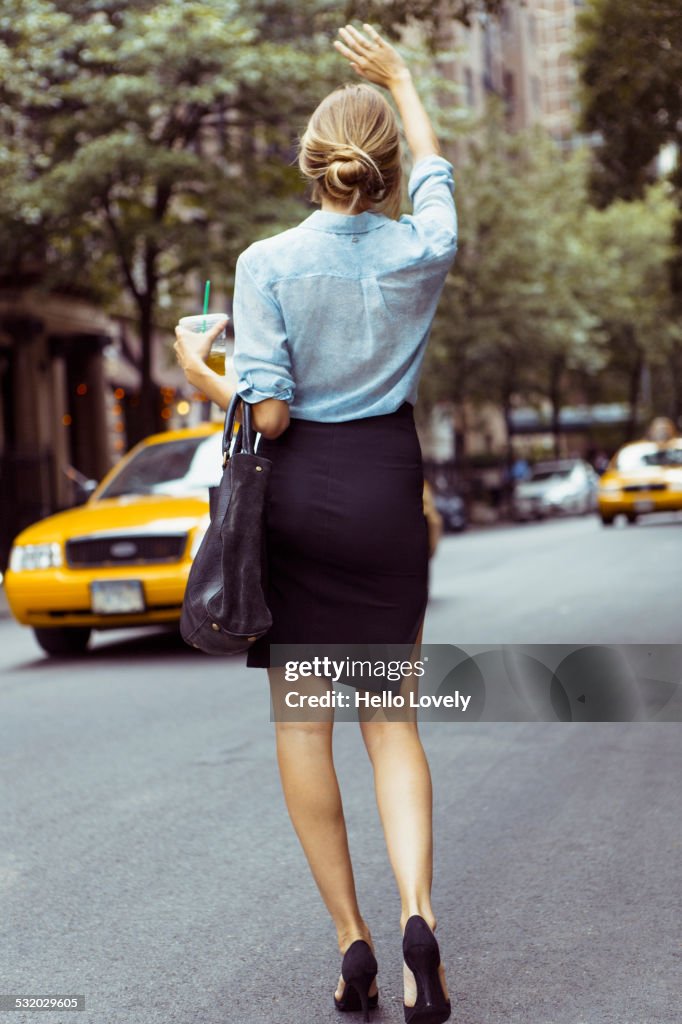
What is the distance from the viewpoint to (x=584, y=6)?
20344 millimetres

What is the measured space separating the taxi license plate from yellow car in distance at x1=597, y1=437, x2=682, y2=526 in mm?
16714

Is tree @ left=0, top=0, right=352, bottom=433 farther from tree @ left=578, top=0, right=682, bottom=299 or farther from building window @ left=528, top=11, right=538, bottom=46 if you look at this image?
building window @ left=528, top=11, right=538, bottom=46

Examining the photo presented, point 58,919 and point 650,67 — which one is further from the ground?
point 650,67

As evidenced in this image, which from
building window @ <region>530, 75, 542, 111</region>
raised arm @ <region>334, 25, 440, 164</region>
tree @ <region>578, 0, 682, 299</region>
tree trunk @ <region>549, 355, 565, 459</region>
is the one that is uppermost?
building window @ <region>530, 75, 542, 111</region>

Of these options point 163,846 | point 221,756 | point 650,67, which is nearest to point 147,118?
point 650,67

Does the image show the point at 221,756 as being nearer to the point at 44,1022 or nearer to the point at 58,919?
the point at 58,919

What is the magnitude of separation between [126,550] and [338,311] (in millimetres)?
6573

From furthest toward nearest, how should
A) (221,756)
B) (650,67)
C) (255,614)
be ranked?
(650,67) < (221,756) < (255,614)

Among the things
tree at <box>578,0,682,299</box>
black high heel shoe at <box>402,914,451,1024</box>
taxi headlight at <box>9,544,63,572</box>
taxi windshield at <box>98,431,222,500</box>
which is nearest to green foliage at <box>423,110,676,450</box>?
tree at <box>578,0,682,299</box>

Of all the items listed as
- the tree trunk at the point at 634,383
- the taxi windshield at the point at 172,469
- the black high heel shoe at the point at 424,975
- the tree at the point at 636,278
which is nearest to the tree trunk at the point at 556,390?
the tree at the point at 636,278

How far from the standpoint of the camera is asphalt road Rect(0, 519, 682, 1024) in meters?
3.22

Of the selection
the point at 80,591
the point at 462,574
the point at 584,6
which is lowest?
the point at 462,574

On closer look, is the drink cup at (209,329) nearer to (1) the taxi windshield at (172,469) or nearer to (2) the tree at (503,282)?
(1) the taxi windshield at (172,469)

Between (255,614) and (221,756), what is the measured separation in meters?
3.43
